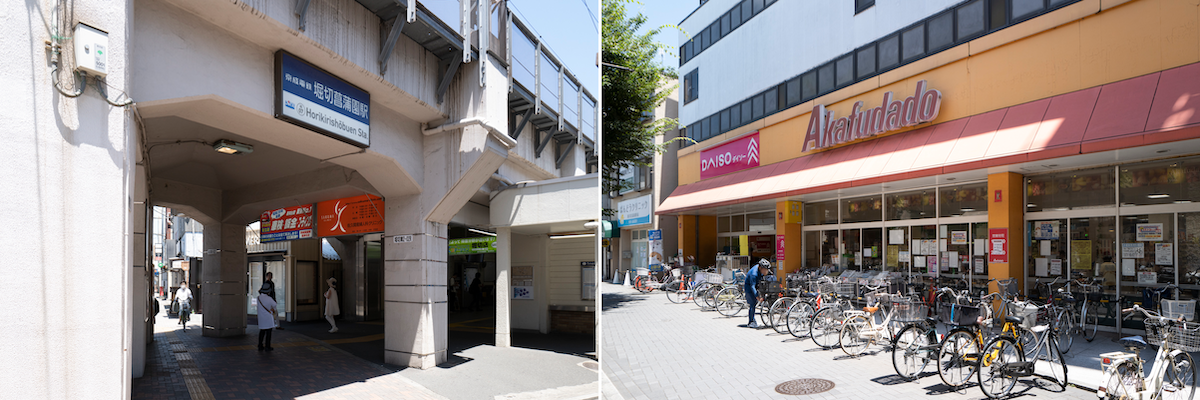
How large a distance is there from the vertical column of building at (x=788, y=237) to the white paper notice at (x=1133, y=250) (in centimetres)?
741

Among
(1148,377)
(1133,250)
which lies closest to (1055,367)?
(1148,377)

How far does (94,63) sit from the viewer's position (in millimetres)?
4570

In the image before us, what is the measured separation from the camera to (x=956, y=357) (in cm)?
590

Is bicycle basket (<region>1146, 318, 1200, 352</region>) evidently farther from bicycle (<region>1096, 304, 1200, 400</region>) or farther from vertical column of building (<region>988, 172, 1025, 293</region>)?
vertical column of building (<region>988, 172, 1025, 293</region>)

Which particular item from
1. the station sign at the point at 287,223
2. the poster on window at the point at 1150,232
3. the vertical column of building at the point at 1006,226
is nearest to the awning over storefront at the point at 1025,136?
the vertical column of building at the point at 1006,226

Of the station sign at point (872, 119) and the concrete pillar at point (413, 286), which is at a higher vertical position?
the station sign at point (872, 119)

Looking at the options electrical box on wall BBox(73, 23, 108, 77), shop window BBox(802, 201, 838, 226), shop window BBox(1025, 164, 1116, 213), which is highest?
electrical box on wall BBox(73, 23, 108, 77)

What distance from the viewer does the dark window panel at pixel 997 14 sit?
1111cm

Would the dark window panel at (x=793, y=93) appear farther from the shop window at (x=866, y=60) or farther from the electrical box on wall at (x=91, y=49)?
the electrical box on wall at (x=91, y=49)

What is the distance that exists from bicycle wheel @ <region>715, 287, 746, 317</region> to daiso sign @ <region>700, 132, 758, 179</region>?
5846mm

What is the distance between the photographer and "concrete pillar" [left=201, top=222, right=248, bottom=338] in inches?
551

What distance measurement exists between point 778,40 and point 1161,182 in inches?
382

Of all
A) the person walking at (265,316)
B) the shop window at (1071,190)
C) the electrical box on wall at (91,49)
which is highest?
the electrical box on wall at (91,49)

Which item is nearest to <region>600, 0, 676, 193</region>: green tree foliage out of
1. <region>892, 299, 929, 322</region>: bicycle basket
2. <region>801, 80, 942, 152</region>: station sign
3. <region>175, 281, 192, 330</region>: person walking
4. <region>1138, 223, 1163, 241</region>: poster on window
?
<region>892, 299, 929, 322</region>: bicycle basket
